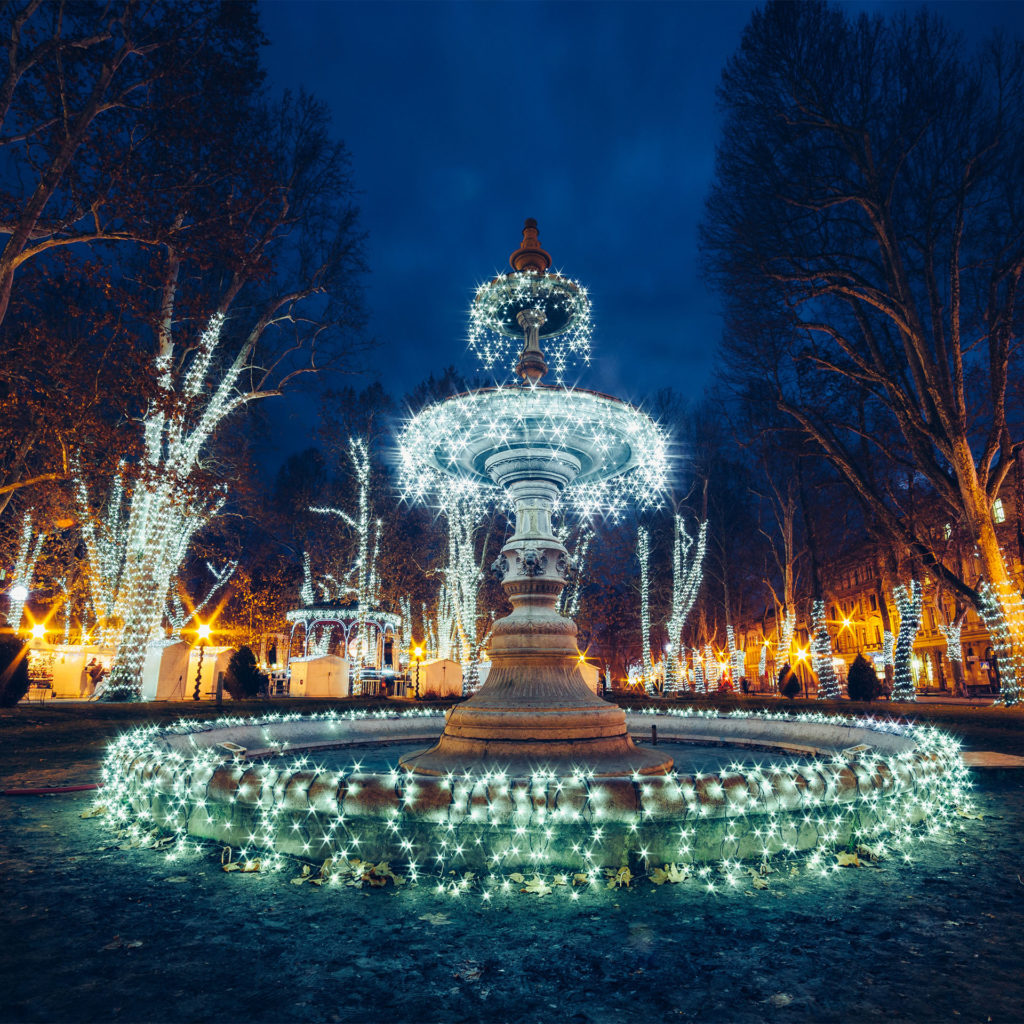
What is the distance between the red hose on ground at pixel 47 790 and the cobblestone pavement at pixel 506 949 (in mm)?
2551

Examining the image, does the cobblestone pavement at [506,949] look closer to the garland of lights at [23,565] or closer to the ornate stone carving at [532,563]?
the ornate stone carving at [532,563]

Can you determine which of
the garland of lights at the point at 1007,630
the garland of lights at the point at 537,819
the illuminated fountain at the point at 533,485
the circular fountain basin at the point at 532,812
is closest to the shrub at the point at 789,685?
the garland of lights at the point at 1007,630

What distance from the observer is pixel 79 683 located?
2317 cm

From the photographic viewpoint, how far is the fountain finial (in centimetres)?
774

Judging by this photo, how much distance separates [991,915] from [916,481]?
1122 inches

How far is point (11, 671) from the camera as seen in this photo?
12.9 meters

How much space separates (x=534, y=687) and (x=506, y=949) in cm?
349

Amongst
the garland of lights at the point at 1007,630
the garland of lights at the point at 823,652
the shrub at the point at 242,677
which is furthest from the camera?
the garland of lights at the point at 823,652

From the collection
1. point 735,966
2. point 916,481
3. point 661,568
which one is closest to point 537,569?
point 735,966

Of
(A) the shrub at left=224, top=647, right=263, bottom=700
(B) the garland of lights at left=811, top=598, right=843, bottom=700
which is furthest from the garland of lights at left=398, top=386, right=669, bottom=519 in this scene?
(B) the garland of lights at left=811, top=598, right=843, bottom=700

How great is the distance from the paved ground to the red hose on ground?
2.55 meters

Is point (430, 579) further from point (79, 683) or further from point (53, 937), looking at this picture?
point (53, 937)

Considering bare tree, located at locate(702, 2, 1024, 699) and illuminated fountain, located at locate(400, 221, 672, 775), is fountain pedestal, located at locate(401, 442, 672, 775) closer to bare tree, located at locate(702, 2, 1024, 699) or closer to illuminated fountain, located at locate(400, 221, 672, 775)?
illuminated fountain, located at locate(400, 221, 672, 775)

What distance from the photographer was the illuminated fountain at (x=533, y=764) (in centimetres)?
363
